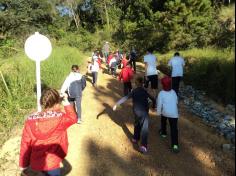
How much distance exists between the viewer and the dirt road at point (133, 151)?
870cm

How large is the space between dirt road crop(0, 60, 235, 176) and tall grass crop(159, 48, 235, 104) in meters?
1.42

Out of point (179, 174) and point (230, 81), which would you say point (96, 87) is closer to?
point (179, 174)

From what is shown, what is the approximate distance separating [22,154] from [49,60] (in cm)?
1416

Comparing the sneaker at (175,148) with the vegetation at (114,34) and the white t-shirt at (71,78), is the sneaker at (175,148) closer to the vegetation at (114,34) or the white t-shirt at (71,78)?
the vegetation at (114,34)

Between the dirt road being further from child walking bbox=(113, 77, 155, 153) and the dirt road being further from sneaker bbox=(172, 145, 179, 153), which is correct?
child walking bbox=(113, 77, 155, 153)

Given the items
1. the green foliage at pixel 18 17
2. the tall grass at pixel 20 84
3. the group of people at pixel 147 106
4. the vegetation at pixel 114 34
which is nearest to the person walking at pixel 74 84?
the tall grass at pixel 20 84

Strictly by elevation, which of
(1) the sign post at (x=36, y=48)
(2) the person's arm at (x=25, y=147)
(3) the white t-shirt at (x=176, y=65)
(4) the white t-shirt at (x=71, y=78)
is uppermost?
(1) the sign post at (x=36, y=48)

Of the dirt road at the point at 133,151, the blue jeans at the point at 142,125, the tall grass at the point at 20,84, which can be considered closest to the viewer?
the dirt road at the point at 133,151

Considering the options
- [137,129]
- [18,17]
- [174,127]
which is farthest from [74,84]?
[18,17]

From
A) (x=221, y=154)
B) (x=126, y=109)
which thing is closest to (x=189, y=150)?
Answer: (x=221, y=154)

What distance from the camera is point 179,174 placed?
8453 mm

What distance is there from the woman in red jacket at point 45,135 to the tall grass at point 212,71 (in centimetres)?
194

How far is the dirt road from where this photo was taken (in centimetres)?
870

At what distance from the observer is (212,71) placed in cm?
621
